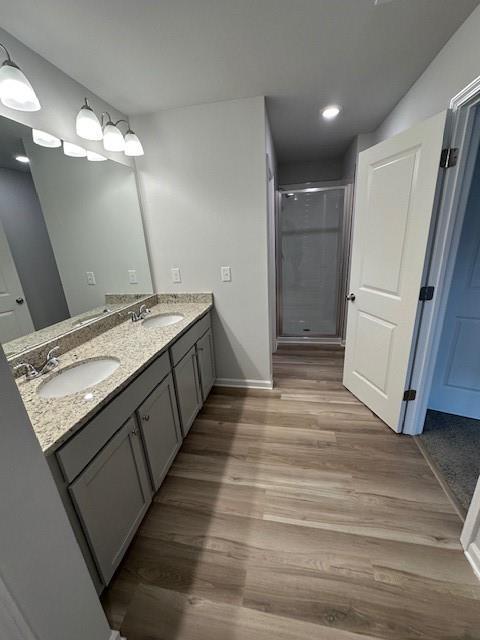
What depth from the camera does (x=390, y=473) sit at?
1.60 m

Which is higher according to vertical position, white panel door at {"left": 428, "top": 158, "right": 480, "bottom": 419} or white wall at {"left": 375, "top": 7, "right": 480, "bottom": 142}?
white wall at {"left": 375, "top": 7, "right": 480, "bottom": 142}

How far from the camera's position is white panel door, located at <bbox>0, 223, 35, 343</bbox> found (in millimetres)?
1196

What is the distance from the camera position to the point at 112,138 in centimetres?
171

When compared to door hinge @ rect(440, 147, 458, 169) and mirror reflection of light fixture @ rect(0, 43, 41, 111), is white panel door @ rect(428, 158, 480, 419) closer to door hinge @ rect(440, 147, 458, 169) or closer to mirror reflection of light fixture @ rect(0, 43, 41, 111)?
door hinge @ rect(440, 147, 458, 169)

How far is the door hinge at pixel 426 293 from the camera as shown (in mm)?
1599

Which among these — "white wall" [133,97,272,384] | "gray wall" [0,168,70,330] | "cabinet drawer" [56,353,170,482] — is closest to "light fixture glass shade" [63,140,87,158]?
"gray wall" [0,168,70,330]

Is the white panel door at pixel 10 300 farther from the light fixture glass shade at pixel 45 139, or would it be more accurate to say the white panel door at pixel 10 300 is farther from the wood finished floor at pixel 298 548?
the wood finished floor at pixel 298 548

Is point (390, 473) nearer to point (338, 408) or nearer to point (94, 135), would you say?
point (338, 408)

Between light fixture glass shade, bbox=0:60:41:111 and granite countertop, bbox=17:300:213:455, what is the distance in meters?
1.23

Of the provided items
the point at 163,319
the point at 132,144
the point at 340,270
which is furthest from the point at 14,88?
the point at 340,270

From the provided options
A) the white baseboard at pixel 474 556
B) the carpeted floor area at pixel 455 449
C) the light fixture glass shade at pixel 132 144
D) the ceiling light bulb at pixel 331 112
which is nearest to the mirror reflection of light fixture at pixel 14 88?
the light fixture glass shade at pixel 132 144

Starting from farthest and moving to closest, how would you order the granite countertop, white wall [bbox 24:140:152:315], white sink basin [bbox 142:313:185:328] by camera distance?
white sink basin [bbox 142:313:185:328] → white wall [bbox 24:140:152:315] → the granite countertop

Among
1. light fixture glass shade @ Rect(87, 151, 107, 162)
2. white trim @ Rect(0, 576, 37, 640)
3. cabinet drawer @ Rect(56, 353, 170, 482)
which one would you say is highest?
light fixture glass shade @ Rect(87, 151, 107, 162)

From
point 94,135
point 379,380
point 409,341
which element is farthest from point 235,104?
point 379,380
